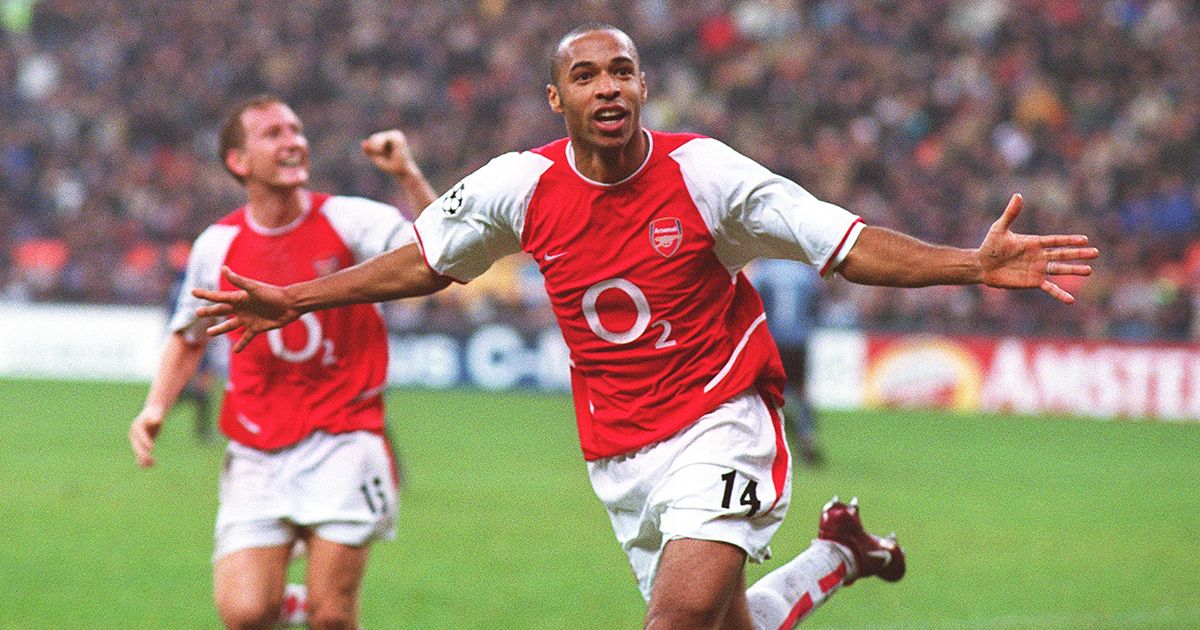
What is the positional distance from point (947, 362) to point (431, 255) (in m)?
15.3

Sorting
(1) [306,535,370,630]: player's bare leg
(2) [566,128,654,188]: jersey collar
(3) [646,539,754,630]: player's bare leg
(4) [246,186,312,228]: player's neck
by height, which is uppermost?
(2) [566,128,654,188]: jersey collar

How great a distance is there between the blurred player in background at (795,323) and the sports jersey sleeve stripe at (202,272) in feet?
27.2

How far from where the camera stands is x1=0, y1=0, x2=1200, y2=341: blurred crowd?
20781 millimetres

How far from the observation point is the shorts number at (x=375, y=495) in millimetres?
6070

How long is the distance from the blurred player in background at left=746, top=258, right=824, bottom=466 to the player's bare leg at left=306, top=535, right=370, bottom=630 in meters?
8.42

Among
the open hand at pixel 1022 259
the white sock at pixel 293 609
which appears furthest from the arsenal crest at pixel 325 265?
the open hand at pixel 1022 259

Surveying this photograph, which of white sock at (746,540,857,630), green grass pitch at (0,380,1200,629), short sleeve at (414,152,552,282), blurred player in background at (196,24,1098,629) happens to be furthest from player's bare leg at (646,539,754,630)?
green grass pitch at (0,380,1200,629)

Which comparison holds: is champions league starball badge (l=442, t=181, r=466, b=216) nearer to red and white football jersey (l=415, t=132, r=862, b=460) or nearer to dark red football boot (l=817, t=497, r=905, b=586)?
red and white football jersey (l=415, t=132, r=862, b=460)

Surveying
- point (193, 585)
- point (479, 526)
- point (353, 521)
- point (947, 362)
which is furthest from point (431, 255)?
point (947, 362)

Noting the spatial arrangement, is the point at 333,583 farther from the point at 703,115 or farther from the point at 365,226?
the point at 703,115

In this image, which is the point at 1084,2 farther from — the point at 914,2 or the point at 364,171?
the point at 364,171

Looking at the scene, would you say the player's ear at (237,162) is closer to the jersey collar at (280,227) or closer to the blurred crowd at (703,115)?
the jersey collar at (280,227)

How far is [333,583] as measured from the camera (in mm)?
5855

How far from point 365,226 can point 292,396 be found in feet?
2.35
